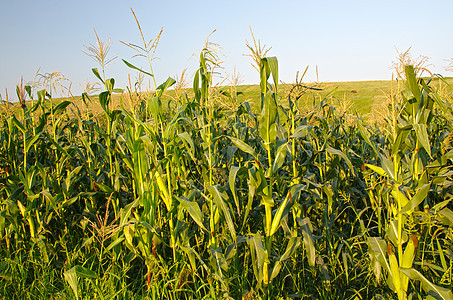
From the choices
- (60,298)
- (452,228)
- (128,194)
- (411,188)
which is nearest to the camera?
(411,188)

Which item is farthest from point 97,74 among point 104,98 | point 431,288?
point 431,288

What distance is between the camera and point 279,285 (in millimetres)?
2785

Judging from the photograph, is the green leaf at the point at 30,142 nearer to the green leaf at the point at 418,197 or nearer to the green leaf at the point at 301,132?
the green leaf at the point at 301,132

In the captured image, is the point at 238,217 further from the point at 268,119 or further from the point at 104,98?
the point at 104,98

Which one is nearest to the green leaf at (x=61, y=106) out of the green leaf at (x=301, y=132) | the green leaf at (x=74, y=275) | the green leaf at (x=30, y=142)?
the green leaf at (x=30, y=142)

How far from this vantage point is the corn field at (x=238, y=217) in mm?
2369

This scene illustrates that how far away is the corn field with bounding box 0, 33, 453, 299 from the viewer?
237cm

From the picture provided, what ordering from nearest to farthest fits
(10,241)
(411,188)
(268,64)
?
1. (268,64)
2. (411,188)
3. (10,241)

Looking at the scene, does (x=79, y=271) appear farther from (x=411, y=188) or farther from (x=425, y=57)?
(x=425, y=57)

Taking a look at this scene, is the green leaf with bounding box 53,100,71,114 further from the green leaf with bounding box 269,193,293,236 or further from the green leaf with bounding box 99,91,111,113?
the green leaf with bounding box 269,193,293,236

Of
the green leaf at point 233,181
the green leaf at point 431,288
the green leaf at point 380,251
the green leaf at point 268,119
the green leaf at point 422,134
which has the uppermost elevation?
the green leaf at point 268,119

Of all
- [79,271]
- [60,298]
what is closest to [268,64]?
[79,271]

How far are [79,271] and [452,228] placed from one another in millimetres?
3220

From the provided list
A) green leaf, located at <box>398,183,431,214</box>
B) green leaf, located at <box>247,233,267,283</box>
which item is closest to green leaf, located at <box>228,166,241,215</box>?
green leaf, located at <box>247,233,267,283</box>
